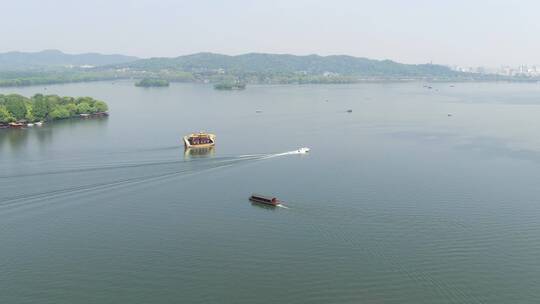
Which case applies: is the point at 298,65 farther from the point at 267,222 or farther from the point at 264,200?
the point at 267,222

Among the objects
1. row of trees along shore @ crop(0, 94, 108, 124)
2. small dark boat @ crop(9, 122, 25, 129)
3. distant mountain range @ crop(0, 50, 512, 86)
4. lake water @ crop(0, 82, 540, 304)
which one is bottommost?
lake water @ crop(0, 82, 540, 304)

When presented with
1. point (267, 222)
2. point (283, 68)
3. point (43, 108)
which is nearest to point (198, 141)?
point (267, 222)

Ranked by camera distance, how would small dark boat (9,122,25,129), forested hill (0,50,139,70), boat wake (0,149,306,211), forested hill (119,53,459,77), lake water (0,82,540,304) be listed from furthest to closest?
1. forested hill (0,50,139,70)
2. forested hill (119,53,459,77)
3. small dark boat (9,122,25,129)
4. boat wake (0,149,306,211)
5. lake water (0,82,540,304)

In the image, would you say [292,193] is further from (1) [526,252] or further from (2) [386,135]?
(2) [386,135]

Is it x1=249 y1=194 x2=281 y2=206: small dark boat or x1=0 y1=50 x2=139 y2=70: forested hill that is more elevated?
x1=0 y1=50 x2=139 y2=70: forested hill

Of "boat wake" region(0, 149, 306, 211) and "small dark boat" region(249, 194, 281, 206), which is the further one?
"small dark boat" region(249, 194, 281, 206)

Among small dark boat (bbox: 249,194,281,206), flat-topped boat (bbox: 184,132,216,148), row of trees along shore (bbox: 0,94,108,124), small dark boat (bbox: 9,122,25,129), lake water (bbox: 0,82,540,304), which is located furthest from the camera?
row of trees along shore (bbox: 0,94,108,124)

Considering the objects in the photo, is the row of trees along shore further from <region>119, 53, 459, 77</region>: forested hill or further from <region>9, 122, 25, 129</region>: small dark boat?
<region>119, 53, 459, 77</region>: forested hill

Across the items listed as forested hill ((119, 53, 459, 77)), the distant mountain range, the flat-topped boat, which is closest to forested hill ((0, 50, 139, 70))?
the distant mountain range
